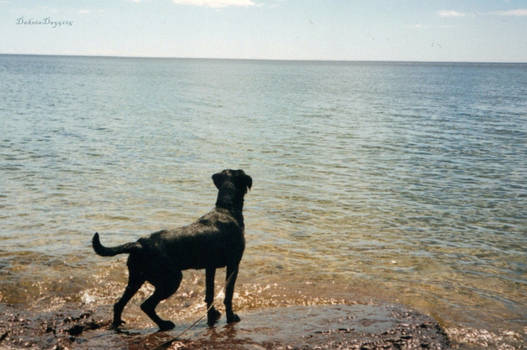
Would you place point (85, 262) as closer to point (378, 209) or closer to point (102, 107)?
point (378, 209)

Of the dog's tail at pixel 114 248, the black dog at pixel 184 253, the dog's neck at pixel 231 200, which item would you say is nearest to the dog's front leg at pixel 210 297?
the black dog at pixel 184 253

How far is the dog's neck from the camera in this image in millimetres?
6281

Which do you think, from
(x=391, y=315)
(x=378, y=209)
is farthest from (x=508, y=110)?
(x=391, y=315)

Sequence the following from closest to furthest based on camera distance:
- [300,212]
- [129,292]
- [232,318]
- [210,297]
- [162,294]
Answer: [162,294] < [129,292] < [232,318] < [210,297] < [300,212]

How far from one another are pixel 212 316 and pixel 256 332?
801 mm

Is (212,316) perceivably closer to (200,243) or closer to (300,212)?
(200,243)

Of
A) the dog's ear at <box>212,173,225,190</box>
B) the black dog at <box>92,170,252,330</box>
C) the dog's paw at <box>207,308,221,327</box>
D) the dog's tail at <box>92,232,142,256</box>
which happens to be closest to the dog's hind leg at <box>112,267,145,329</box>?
the black dog at <box>92,170,252,330</box>

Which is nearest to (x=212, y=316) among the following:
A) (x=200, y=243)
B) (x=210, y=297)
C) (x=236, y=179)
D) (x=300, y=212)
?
(x=210, y=297)

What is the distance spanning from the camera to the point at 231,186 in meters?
6.47

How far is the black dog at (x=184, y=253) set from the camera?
527 centimetres

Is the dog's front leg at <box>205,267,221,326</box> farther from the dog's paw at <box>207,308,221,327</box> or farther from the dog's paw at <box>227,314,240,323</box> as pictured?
the dog's paw at <box>227,314,240,323</box>

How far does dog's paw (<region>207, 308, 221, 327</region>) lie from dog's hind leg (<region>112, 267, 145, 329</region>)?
939mm

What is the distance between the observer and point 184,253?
17.8 feet

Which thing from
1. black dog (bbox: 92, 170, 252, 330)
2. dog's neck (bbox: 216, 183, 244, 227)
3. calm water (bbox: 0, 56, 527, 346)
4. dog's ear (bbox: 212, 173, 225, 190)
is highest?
dog's ear (bbox: 212, 173, 225, 190)
